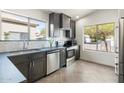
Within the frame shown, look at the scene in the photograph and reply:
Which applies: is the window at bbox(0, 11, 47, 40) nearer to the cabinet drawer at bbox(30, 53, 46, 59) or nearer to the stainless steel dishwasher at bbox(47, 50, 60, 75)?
the cabinet drawer at bbox(30, 53, 46, 59)

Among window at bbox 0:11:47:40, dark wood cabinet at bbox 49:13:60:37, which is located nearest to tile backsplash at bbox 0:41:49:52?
window at bbox 0:11:47:40

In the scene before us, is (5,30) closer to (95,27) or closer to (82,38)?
(82,38)

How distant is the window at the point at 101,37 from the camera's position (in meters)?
1.75

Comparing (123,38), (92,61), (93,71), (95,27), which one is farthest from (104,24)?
(93,71)

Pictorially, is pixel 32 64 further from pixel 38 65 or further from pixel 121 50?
pixel 121 50

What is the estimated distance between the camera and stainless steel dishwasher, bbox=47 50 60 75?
2909 mm

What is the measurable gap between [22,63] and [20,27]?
65 cm

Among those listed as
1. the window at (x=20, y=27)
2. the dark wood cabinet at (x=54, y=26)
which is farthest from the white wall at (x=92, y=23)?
the window at (x=20, y=27)

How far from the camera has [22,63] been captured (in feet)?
7.11

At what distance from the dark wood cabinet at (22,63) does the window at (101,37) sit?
1099mm

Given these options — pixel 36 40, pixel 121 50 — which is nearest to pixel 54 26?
pixel 36 40

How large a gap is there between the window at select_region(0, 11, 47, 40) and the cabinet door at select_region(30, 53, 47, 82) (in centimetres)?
48
